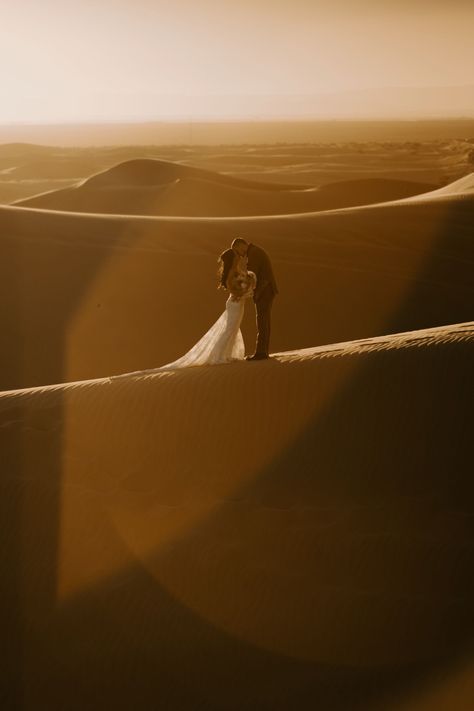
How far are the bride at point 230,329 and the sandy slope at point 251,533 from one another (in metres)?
0.32

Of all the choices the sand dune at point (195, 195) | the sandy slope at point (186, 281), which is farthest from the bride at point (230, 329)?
the sand dune at point (195, 195)

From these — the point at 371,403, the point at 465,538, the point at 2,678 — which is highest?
the point at 371,403

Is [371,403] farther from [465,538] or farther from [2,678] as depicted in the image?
[2,678]

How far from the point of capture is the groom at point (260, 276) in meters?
7.20

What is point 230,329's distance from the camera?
7613mm

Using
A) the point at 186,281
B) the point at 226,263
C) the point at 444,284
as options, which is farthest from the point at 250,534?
the point at 444,284

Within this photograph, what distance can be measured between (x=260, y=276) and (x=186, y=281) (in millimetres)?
7877

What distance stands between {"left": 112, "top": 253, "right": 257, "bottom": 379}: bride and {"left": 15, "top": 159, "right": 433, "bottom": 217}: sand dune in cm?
2525

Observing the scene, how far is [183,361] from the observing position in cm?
804

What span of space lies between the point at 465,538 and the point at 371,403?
1.42m

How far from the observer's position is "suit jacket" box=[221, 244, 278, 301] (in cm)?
720

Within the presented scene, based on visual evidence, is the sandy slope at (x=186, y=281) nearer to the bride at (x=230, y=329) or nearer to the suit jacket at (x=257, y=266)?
the bride at (x=230, y=329)

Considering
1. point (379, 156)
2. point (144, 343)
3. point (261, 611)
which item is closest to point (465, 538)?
point (261, 611)

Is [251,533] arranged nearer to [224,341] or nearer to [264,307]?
[224,341]
